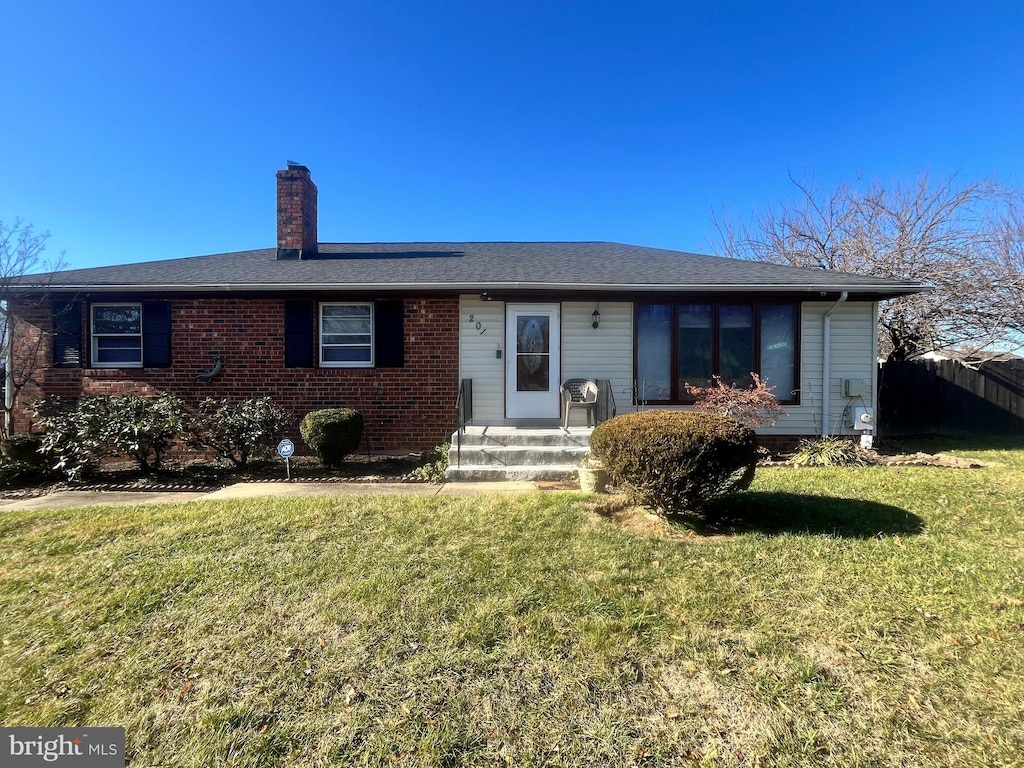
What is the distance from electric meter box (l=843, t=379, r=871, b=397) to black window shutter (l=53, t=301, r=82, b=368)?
13437mm

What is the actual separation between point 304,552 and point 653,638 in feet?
9.06

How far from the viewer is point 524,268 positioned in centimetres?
873

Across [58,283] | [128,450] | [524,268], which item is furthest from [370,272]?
[58,283]

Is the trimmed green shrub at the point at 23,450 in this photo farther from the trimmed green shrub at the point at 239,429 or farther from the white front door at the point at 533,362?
the white front door at the point at 533,362

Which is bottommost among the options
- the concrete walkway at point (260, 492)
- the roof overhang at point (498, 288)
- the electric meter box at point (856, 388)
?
the concrete walkway at point (260, 492)

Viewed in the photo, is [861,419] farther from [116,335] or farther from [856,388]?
[116,335]

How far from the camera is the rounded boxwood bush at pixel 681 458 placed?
158 inches

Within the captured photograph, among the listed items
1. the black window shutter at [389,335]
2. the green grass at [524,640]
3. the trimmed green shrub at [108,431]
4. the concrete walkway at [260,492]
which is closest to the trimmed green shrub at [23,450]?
the trimmed green shrub at [108,431]

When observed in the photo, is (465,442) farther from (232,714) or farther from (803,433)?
(803,433)

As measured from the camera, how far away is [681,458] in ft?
13.1

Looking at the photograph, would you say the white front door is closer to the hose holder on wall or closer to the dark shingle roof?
the dark shingle roof

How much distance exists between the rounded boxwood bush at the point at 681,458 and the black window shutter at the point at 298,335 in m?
6.03

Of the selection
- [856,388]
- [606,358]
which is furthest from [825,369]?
[606,358]

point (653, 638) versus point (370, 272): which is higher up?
point (370, 272)
